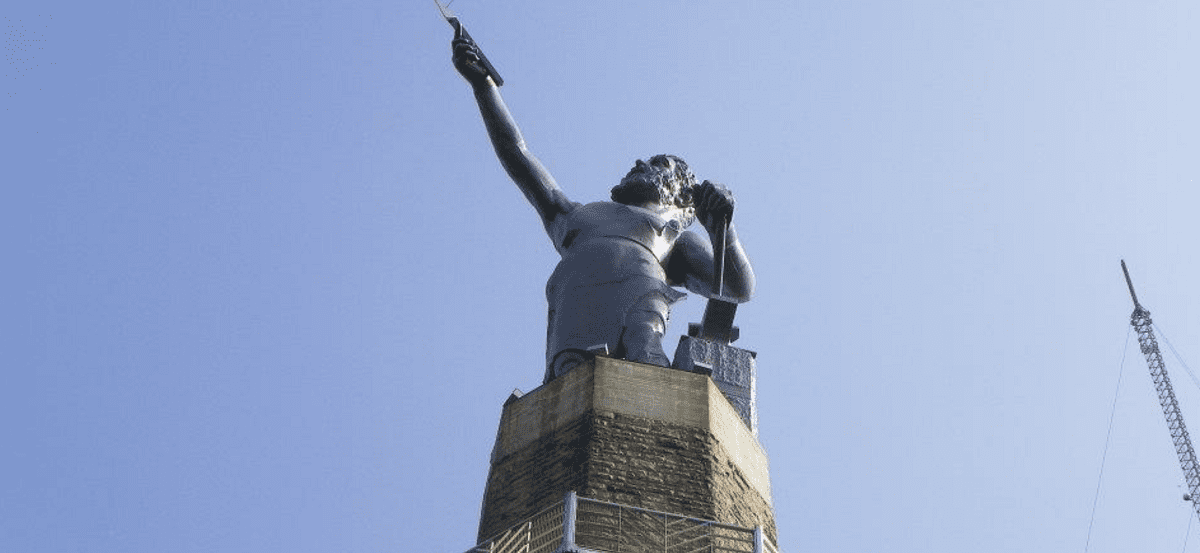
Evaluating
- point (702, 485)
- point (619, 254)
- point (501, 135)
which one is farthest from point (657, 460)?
point (501, 135)

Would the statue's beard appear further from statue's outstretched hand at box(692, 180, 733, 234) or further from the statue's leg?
the statue's leg

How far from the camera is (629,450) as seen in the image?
38.6ft

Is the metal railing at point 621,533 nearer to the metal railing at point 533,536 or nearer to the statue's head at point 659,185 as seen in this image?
the metal railing at point 533,536

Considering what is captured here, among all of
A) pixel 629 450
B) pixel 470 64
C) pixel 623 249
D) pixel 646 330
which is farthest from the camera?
pixel 470 64

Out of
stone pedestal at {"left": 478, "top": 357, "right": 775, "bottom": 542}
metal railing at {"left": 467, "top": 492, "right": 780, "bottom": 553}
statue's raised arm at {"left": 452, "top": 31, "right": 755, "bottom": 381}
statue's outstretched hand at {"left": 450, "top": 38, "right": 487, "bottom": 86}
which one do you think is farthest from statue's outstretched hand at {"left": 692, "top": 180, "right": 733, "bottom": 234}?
metal railing at {"left": 467, "top": 492, "right": 780, "bottom": 553}

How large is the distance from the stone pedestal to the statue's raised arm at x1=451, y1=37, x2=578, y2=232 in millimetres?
3241

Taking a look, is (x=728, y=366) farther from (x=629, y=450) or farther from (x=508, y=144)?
(x=508, y=144)

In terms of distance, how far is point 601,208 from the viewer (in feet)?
50.5

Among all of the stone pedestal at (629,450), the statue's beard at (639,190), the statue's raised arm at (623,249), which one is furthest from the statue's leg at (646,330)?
the statue's beard at (639,190)

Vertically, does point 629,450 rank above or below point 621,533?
above

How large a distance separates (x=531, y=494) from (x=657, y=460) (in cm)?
96

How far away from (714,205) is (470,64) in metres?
→ 3.48

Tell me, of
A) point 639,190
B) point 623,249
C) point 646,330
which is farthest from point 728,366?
point 639,190

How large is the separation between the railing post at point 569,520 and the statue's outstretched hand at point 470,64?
701 centimetres
